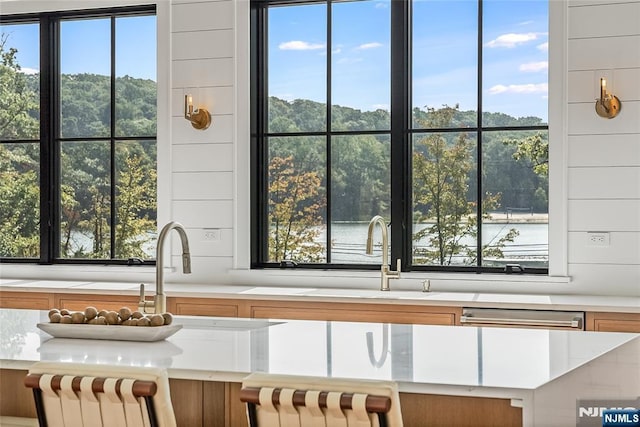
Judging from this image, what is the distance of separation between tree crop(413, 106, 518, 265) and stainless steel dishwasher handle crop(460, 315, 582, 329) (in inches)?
35.9

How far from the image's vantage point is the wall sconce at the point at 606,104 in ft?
15.1

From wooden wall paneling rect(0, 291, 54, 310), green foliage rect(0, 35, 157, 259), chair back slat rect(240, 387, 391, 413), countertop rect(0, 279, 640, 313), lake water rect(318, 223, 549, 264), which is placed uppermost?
green foliage rect(0, 35, 157, 259)

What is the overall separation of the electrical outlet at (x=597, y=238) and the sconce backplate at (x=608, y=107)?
67cm

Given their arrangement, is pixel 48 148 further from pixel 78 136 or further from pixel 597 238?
pixel 597 238

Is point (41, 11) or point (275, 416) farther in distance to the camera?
point (41, 11)

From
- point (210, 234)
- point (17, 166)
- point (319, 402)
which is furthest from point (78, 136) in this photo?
point (319, 402)

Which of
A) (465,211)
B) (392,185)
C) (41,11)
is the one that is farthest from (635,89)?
(41,11)

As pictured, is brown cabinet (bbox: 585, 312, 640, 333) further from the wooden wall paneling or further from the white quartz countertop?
the wooden wall paneling

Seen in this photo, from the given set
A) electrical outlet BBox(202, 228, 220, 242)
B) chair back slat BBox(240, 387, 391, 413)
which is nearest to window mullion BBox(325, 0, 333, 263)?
electrical outlet BBox(202, 228, 220, 242)

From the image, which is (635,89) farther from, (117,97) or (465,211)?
(117,97)

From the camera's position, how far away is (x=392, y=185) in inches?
206

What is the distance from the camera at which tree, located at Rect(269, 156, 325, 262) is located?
17.9 ft

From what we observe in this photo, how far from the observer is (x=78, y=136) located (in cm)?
596

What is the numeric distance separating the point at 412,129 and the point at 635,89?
1349 millimetres
